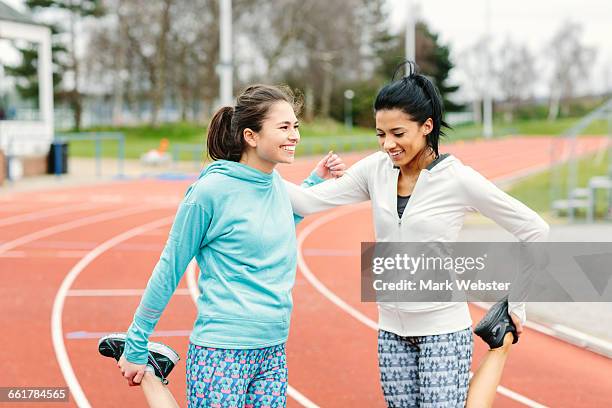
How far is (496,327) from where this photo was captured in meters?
2.98

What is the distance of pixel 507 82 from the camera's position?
89.9 meters

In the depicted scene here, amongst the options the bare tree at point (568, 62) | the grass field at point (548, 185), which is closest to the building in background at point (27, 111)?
the grass field at point (548, 185)

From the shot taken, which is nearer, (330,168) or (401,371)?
(401,371)

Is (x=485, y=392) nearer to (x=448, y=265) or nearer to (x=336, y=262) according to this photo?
(x=448, y=265)

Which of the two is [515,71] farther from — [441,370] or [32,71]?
[441,370]

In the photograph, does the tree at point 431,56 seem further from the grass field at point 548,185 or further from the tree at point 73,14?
the grass field at point 548,185

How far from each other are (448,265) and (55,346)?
14.0ft

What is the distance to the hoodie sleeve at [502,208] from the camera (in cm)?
287

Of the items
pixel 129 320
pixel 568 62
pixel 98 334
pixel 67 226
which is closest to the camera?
pixel 98 334

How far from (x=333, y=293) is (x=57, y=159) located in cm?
1509

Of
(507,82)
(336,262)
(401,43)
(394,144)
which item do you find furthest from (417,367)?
(507,82)

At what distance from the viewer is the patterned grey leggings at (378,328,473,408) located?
9.18 ft

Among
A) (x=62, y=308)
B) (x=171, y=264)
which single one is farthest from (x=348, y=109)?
(x=171, y=264)

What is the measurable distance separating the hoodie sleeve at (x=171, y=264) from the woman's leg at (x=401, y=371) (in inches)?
→ 31.0
